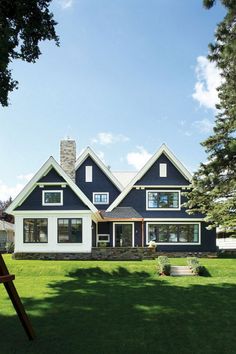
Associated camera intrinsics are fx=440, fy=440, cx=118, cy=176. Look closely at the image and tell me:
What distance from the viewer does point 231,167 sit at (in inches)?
997

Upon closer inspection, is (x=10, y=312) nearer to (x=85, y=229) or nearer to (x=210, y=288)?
(x=210, y=288)

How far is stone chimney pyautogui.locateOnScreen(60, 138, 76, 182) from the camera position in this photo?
33781mm

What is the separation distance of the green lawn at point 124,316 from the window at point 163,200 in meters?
12.9

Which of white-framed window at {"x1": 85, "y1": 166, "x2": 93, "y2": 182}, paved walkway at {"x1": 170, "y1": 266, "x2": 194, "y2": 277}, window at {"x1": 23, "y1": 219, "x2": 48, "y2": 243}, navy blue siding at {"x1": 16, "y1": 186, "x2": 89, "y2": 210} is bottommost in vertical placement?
paved walkway at {"x1": 170, "y1": 266, "x2": 194, "y2": 277}

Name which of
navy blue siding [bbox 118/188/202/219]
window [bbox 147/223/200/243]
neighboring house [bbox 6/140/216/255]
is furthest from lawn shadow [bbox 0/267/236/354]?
navy blue siding [bbox 118/188/202/219]

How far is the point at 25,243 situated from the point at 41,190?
3602mm

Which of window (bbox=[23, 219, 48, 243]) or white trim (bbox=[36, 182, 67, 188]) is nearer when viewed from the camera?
window (bbox=[23, 219, 48, 243])

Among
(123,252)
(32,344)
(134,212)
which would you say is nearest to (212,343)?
(32,344)

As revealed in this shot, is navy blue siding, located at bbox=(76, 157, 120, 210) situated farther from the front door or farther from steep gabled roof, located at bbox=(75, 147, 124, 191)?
the front door

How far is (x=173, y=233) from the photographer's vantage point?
3350 centimetres

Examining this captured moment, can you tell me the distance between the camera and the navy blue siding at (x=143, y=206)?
33.6 meters

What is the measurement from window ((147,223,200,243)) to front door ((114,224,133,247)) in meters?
1.41

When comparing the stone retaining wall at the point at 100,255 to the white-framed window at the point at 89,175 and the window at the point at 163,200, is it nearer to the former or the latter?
the window at the point at 163,200

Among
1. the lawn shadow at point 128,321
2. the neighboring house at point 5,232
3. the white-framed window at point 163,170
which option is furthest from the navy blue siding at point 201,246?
the neighboring house at point 5,232
